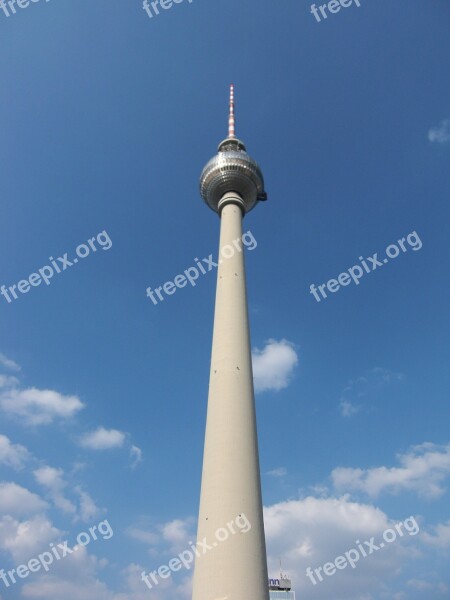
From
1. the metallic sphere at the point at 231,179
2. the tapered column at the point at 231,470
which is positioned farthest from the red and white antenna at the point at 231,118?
the tapered column at the point at 231,470

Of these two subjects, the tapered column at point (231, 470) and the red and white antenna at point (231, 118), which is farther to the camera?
the red and white antenna at point (231, 118)

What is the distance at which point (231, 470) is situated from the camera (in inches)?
1190

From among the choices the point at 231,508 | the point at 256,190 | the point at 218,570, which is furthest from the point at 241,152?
the point at 218,570

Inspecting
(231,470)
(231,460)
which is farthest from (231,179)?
(231,470)

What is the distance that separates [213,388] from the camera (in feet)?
114

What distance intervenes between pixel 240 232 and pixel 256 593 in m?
30.1

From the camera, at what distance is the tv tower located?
1060 inches

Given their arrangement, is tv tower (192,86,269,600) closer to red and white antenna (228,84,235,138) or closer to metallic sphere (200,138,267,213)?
metallic sphere (200,138,267,213)

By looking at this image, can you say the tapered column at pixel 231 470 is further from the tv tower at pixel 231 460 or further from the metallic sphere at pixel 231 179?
the metallic sphere at pixel 231 179

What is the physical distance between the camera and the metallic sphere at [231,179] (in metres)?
51.2

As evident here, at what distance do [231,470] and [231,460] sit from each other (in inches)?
26.5

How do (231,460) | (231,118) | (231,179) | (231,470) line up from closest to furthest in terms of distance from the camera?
(231,470) < (231,460) < (231,179) < (231,118)

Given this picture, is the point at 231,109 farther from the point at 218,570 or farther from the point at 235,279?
the point at 218,570

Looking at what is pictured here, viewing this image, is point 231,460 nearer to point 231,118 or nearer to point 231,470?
point 231,470
